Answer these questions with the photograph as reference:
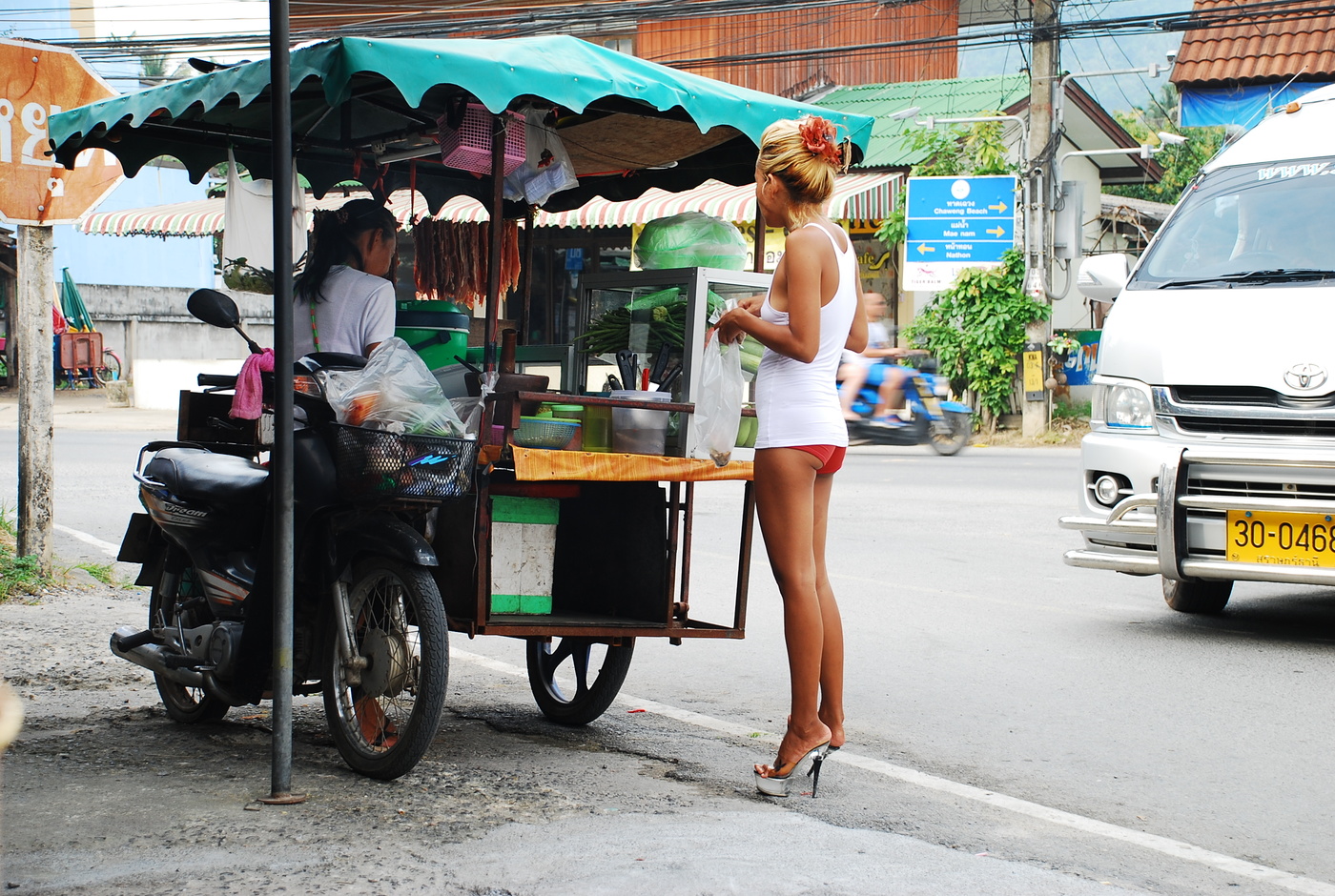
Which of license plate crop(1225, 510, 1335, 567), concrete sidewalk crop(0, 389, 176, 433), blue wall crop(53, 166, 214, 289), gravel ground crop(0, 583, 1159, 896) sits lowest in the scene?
gravel ground crop(0, 583, 1159, 896)

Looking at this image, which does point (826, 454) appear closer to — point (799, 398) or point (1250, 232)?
point (799, 398)

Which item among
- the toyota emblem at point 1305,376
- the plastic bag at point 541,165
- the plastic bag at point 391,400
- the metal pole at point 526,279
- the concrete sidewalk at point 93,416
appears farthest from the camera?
the concrete sidewalk at point 93,416

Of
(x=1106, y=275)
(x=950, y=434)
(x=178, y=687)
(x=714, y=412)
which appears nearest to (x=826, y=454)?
(x=714, y=412)

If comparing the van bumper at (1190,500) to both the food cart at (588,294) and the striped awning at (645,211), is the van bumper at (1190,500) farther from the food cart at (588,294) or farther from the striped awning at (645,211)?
the striped awning at (645,211)

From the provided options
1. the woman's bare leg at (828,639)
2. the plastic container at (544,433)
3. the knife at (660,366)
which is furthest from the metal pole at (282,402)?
the woman's bare leg at (828,639)

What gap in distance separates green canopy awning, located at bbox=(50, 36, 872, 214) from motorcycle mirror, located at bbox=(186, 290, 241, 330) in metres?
0.66

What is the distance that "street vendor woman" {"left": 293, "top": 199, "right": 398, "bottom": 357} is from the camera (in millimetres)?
4984

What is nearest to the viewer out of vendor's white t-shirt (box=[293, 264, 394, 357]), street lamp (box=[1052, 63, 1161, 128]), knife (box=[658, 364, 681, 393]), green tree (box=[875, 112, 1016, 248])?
knife (box=[658, 364, 681, 393])

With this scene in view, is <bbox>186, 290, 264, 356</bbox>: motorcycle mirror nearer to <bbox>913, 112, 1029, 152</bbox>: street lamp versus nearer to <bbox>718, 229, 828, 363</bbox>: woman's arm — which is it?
<bbox>718, 229, 828, 363</bbox>: woman's arm

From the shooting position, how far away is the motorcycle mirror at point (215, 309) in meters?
4.16

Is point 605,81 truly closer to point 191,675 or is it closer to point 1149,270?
point 191,675

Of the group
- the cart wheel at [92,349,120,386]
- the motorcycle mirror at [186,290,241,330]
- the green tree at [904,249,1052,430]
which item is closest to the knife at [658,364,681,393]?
the motorcycle mirror at [186,290,241,330]

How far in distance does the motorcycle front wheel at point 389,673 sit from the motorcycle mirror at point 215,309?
33.8 inches

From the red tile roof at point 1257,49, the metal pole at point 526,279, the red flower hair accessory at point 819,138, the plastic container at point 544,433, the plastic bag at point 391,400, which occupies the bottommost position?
the plastic container at point 544,433
